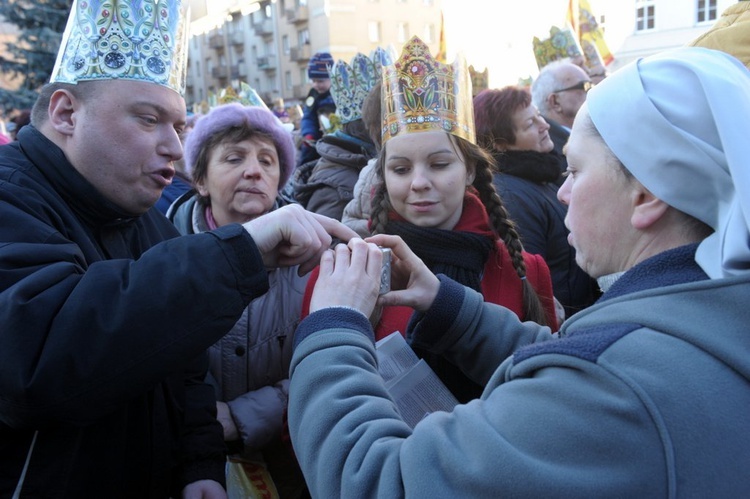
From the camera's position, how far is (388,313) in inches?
93.3

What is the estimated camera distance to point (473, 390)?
2166mm

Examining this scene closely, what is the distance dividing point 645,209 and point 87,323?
1220 millimetres

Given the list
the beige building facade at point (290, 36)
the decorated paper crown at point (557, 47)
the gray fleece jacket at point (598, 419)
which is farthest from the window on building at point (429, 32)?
the gray fleece jacket at point (598, 419)

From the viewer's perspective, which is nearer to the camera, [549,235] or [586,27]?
[549,235]

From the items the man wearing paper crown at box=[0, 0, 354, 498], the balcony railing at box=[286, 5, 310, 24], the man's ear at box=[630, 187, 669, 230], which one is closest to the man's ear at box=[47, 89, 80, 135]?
the man wearing paper crown at box=[0, 0, 354, 498]

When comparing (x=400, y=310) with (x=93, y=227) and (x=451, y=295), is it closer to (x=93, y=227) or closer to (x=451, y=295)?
(x=451, y=295)

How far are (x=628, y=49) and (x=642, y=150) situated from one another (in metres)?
34.4

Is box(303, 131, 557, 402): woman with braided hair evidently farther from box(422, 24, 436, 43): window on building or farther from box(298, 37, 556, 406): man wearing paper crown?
box(422, 24, 436, 43): window on building

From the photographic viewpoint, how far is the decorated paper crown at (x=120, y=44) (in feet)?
6.40

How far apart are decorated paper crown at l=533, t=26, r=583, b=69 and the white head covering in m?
6.13

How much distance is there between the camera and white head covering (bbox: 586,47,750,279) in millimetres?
1069

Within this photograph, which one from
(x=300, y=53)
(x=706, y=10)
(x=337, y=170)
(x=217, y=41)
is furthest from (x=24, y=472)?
(x=217, y=41)

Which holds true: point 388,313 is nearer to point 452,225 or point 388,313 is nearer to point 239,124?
point 452,225

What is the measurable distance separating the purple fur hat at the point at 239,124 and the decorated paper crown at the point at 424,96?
2.19ft
